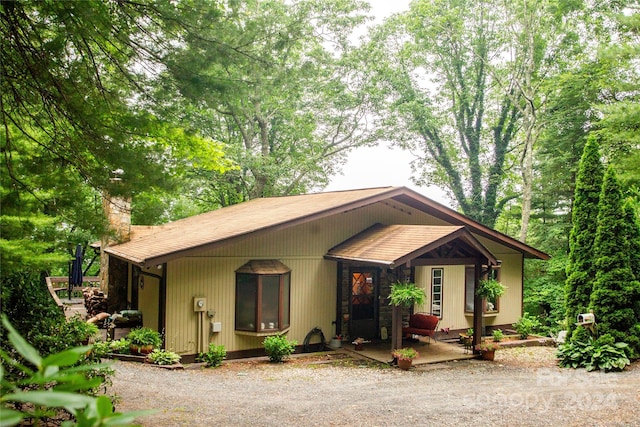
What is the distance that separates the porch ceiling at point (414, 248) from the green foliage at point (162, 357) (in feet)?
14.5

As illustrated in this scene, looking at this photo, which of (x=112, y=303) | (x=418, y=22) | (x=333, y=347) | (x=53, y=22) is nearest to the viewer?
(x=53, y=22)

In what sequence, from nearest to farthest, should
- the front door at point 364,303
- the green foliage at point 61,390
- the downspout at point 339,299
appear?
1. the green foliage at point 61,390
2. the downspout at point 339,299
3. the front door at point 364,303

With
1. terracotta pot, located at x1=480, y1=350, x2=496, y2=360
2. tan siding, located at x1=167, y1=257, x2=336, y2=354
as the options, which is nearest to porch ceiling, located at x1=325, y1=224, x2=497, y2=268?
tan siding, located at x1=167, y1=257, x2=336, y2=354

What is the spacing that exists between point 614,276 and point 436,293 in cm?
470

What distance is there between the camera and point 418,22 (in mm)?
24953

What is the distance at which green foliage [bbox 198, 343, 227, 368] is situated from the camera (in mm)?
10386

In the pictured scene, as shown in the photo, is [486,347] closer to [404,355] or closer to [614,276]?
[404,355]

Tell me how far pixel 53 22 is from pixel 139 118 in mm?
1255

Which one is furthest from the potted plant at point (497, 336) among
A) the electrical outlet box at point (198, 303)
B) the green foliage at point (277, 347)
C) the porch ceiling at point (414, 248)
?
the electrical outlet box at point (198, 303)

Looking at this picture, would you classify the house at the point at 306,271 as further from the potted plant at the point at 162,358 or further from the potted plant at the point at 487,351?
the potted plant at the point at 487,351

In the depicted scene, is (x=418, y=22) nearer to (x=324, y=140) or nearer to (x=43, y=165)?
(x=324, y=140)

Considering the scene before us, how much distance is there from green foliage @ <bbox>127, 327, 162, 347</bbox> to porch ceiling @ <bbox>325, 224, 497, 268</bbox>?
14.9ft

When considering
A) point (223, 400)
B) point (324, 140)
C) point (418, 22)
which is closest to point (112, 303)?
point (223, 400)

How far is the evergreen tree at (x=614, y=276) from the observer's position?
10836mm
